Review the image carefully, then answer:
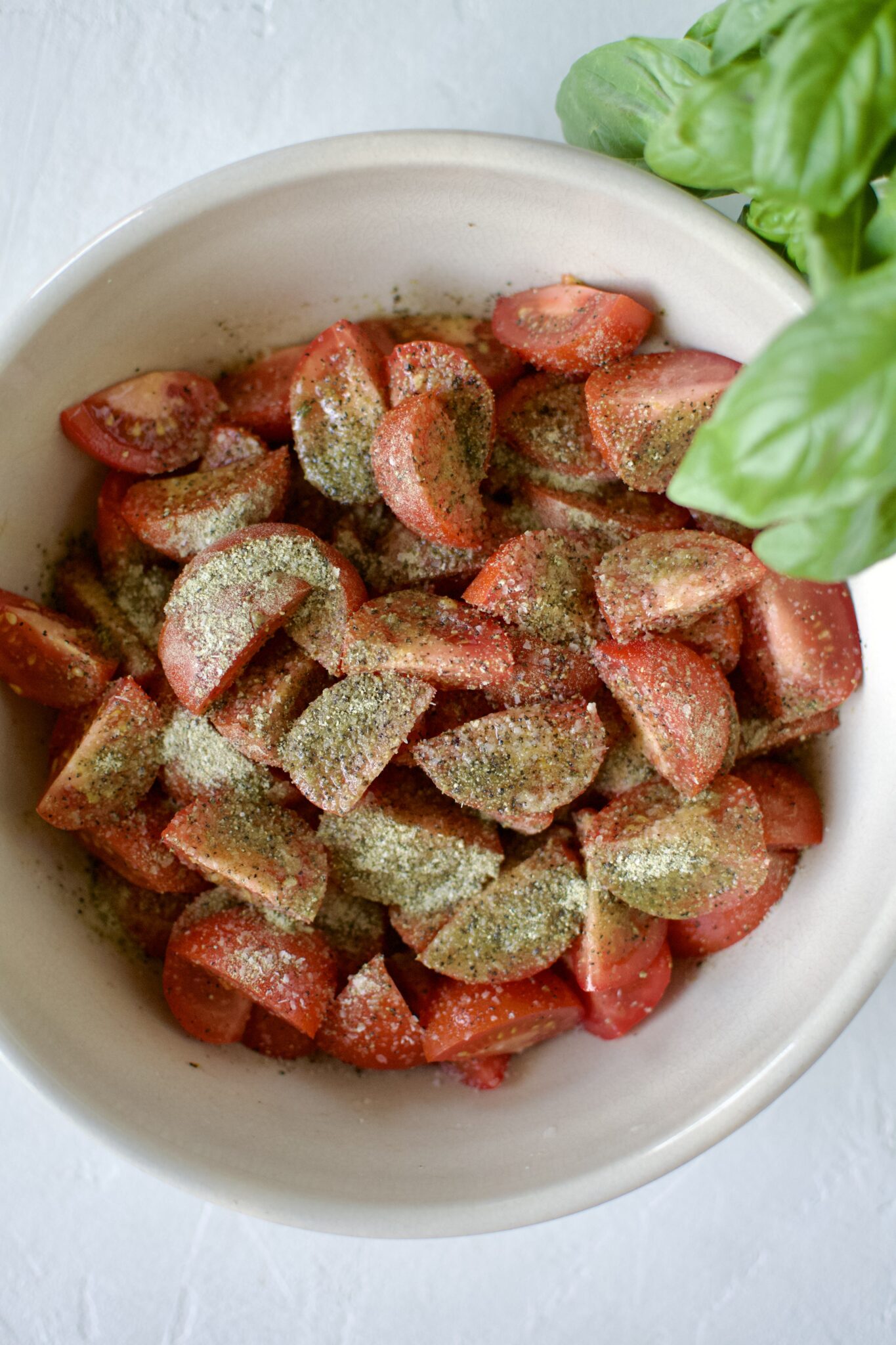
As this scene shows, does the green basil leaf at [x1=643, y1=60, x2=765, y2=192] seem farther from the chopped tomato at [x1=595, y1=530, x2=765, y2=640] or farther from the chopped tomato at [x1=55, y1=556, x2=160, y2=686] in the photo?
Result: the chopped tomato at [x1=55, y1=556, x2=160, y2=686]

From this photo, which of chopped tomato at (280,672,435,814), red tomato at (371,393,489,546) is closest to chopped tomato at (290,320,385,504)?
red tomato at (371,393,489,546)

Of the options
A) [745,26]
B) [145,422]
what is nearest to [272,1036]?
[145,422]

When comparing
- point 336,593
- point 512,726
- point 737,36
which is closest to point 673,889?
point 512,726

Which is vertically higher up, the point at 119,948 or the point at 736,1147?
the point at 119,948

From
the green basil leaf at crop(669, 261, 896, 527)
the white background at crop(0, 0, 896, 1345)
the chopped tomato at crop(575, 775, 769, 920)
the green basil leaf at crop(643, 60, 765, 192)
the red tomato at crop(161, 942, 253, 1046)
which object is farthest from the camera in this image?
the white background at crop(0, 0, 896, 1345)

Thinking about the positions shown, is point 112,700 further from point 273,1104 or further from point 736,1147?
point 736,1147


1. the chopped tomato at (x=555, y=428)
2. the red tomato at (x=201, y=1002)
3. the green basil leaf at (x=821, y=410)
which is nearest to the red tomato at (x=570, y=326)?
the chopped tomato at (x=555, y=428)
